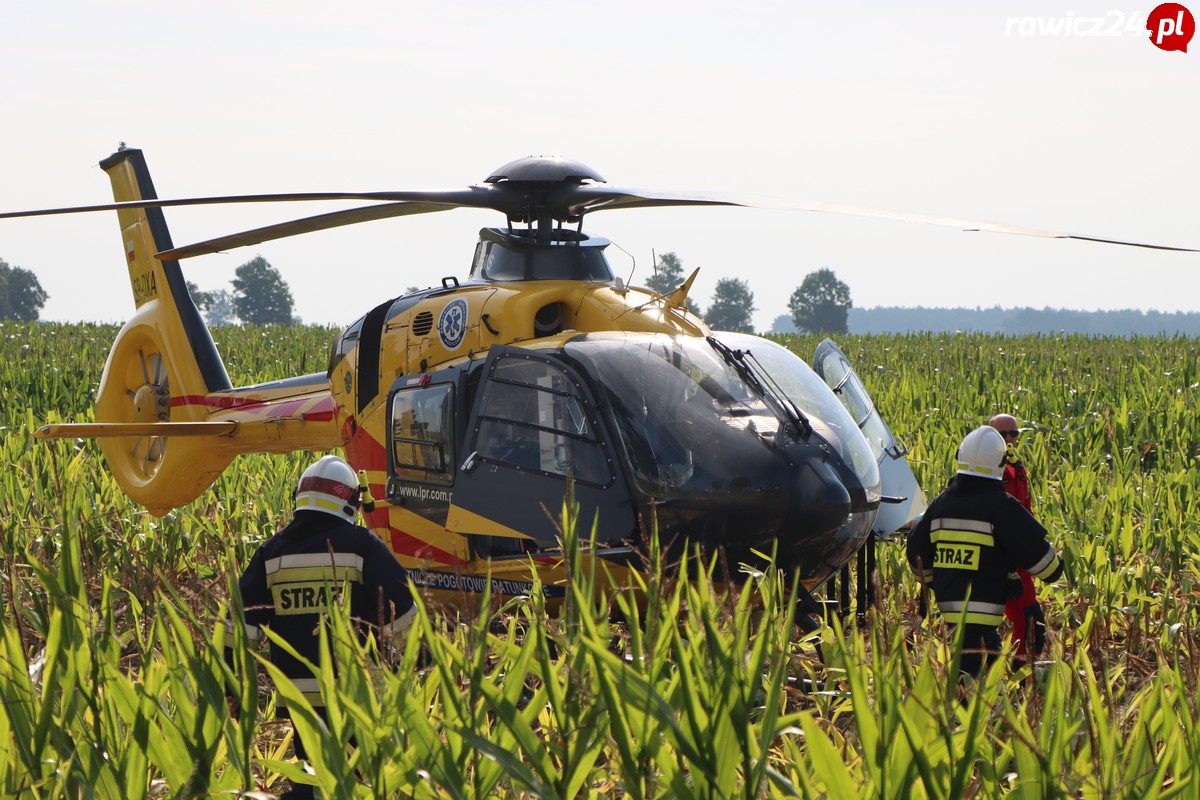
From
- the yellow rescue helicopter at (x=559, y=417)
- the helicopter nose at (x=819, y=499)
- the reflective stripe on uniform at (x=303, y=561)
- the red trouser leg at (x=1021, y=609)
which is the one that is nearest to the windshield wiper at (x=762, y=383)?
the yellow rescue helicopter at (x=559, y=417)

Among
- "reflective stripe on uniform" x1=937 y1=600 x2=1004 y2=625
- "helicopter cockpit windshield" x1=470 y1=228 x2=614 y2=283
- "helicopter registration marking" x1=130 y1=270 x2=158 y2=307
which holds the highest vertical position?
"helicopter cockpit windshield" x1=470 y1=228 x2=614 y2=283

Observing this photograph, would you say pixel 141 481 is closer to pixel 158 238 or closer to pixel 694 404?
pixel 158 238

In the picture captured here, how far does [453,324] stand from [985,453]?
307cm

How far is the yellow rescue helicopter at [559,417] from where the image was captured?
5750 mm

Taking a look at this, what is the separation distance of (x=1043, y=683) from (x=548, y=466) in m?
2.51

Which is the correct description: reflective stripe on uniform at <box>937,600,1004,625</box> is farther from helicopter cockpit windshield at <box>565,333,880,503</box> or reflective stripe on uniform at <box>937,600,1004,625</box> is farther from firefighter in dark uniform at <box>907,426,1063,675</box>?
helicopter cockpit windshield at <box>565,333,880,503</box>

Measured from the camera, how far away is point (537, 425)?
611 cm

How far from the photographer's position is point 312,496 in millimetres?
4668

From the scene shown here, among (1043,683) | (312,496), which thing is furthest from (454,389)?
(1043,683)

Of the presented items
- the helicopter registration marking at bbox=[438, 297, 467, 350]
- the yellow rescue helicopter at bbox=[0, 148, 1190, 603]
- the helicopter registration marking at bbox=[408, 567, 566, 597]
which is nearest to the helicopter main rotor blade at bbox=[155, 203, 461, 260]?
the yellow rescue helicopter at bbox=[0, 148, 1190, 603]

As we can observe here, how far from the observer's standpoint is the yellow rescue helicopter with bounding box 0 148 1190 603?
Result: 5750 mm

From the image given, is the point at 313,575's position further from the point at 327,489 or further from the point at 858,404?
the point at 858,404

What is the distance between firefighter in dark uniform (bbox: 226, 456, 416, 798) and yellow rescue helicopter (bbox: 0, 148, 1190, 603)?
0.46 m

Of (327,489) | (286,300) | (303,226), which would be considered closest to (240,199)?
(303,226)
